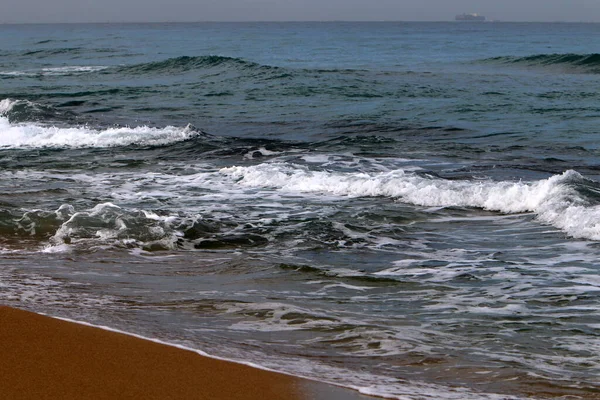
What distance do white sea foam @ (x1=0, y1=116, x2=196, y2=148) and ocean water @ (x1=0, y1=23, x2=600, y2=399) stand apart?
6 centimetres

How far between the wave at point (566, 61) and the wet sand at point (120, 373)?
29594 millimetres

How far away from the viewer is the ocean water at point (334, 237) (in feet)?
16.1

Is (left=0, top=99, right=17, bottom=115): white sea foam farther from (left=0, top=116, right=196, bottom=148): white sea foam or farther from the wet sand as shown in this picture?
the wet sand

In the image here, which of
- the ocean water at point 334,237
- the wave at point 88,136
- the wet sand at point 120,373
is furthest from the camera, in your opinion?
the wave at point 88,136

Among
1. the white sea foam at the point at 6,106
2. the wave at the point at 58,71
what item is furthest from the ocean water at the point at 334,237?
the wave at the point at 58,71

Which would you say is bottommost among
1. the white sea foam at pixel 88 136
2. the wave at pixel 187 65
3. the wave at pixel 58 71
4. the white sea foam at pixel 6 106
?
the white sea foam at pixel 88 136

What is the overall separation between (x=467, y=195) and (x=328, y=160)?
3506 mm

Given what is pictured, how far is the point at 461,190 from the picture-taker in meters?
10.3

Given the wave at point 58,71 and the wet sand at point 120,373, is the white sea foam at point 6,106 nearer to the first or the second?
the wave at point 58,71

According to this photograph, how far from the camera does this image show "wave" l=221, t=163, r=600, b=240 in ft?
29.0

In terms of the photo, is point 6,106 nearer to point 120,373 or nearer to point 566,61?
point 120,373

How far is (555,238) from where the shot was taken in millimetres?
8102

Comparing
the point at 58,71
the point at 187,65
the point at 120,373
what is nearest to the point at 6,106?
the point at 187,65

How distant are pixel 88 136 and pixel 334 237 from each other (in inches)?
359
